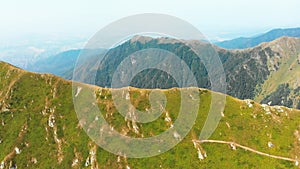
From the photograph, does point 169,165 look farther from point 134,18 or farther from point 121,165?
point 134,18

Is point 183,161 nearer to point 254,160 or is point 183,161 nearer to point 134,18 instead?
point 254,160

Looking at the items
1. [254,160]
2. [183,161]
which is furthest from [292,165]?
[183,161]

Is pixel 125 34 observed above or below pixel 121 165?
above

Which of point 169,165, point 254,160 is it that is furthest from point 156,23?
point 254,160

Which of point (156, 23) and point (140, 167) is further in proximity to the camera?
point (140, 167)

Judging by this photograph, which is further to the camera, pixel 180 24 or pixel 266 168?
pixel 266 168

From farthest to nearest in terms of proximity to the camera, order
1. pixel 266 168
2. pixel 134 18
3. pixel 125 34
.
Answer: pixel 266 168
pixel 125 34
pixel 134 18

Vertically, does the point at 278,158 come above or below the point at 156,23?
below

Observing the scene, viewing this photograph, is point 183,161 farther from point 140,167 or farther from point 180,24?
point 180,24

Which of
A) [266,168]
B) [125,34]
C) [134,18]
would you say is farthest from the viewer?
[266,168]
